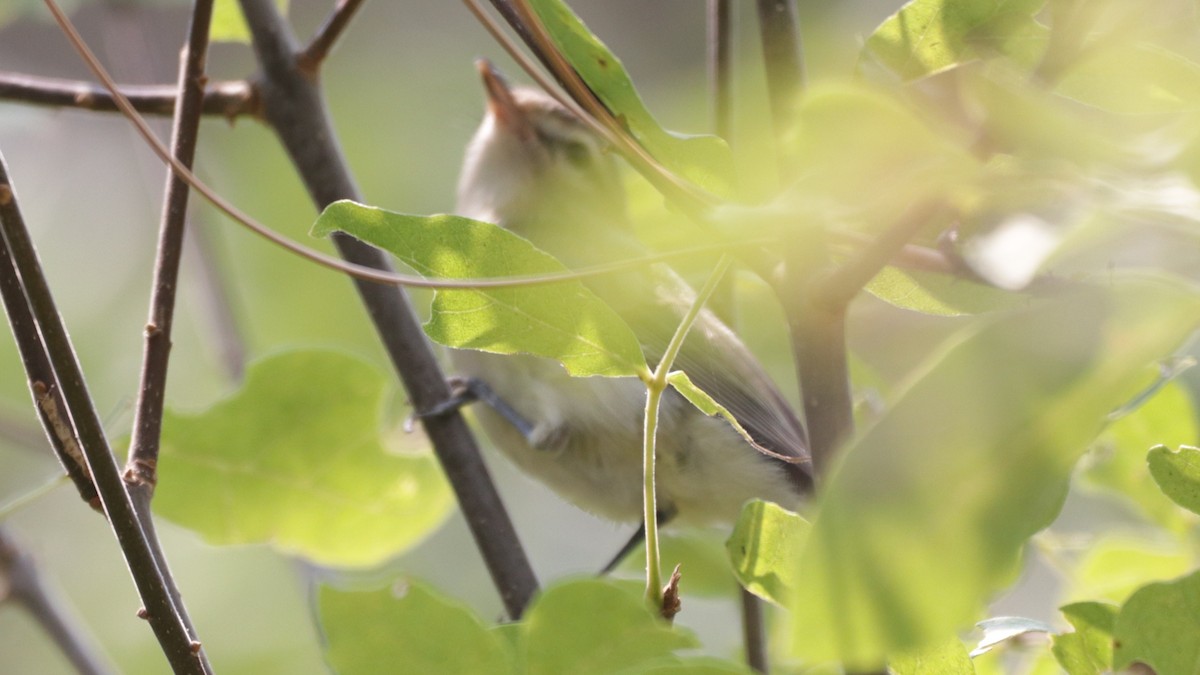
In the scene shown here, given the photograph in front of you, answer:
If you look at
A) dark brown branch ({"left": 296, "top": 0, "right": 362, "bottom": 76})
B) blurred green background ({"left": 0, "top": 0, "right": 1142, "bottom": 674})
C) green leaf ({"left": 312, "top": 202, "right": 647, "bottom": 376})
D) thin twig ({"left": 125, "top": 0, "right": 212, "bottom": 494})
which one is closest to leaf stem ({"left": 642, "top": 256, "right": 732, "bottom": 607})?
green leaf ({"left": 312, "top": 202, "right": 647, "bottom": 376})

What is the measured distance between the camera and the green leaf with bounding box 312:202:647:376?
782 millimetres

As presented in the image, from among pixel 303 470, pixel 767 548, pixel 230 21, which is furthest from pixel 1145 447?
pixel 230 21

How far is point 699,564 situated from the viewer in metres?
1.60

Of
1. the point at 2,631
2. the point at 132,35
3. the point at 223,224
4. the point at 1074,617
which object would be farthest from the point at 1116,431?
the point at 2,631

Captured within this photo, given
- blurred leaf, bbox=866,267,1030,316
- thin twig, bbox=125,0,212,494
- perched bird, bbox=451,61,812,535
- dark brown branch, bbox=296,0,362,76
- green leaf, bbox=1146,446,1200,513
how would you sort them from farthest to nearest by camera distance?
perched bird, bbox=451,61,812,535
dark brown branch, bbox=296,0,362,76
thin twig, bbox=125,0,212,494
blurred leaf, bbox=866,267,1030,316
green leaf, bbox=1146,446,1200,513

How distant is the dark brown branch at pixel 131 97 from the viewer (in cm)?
139

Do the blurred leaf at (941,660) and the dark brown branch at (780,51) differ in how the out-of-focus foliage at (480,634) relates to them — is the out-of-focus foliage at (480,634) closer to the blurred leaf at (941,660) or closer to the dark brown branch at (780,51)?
the blurred leaf at (941,660)

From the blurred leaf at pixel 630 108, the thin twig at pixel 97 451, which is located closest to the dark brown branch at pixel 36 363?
the thin twig at pixel 97 451

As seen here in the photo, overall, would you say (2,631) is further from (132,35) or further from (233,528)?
(233,528)

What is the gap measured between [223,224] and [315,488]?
81.9 inches

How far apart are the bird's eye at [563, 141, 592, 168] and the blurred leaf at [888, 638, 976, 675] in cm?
206

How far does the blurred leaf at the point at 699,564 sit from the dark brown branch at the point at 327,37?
2.64ft

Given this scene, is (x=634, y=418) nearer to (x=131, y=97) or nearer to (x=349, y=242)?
(x=349, y=242)

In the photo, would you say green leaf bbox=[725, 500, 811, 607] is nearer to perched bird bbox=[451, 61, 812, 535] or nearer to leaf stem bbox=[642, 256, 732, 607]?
leaf stem bbox=[642, 256, 732, 607]
